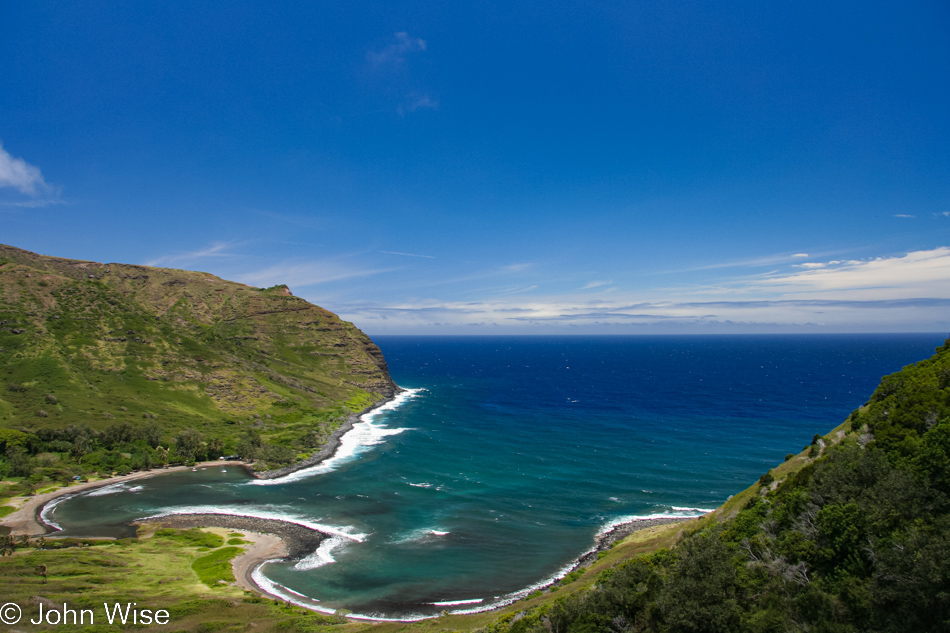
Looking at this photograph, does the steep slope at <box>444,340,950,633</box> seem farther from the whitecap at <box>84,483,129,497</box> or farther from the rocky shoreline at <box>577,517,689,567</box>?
the whitecap at <box>84,483,129,497</box>

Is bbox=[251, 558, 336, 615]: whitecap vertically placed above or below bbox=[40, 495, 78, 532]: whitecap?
below

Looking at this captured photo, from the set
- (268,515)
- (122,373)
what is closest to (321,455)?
(268,515)

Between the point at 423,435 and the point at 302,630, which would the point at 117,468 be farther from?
the point at 302,630

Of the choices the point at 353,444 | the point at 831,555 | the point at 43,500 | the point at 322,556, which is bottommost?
the point at 353,444

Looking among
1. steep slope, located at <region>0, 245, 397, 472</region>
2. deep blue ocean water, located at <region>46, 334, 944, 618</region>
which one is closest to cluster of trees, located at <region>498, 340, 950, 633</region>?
deep blue ocean water, located at <region>46, 334, 944, 618</region>

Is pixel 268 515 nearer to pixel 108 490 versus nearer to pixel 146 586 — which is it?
pixel 146 586

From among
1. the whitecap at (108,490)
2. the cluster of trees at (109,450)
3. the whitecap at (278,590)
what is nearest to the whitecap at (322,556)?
the whitecap at (278,590)

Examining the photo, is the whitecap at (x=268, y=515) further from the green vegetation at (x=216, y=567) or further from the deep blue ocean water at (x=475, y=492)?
the green vegetation at (x=216, y=567)

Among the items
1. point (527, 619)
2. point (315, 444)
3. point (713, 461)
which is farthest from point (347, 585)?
point (713, 461)
